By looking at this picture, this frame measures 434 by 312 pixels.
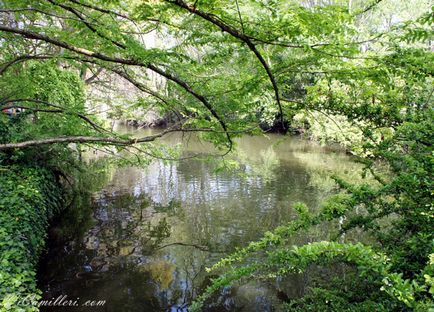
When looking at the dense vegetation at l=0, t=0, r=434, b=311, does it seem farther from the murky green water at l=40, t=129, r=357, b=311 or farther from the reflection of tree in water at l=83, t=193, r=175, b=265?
the reflection of tree in water at l=83, t=193, r=175, b=265

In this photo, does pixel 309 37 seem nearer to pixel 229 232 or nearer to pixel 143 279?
pixel 143 279

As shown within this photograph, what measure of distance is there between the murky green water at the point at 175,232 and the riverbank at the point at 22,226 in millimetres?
913

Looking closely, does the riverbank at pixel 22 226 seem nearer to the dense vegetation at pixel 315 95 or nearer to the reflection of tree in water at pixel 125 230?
the dense vegetation at pixel 315 95

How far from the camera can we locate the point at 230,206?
8469mm

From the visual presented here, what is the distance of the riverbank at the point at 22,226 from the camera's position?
293cm

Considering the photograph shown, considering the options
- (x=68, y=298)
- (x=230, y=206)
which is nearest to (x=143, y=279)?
(x=68, y=298)

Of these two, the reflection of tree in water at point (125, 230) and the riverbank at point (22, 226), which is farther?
the reflection of tree in water at point (125, 230)

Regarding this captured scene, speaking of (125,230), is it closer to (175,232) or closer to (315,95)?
(175,232)

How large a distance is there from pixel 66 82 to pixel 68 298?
5596mm

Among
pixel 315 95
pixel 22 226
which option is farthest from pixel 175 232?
pixel 315 95

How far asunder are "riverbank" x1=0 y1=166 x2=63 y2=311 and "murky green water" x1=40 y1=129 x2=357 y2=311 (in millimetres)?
913

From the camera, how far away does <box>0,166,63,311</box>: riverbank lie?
293cm

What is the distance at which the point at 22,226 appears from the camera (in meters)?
4.06

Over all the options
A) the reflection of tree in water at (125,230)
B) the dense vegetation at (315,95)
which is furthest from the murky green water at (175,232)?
the dense vegetation at (315,95)
